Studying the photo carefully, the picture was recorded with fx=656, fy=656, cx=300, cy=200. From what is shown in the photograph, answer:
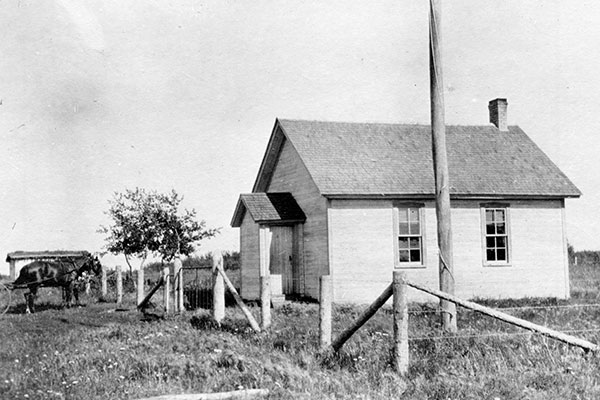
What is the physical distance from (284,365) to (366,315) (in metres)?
1.29

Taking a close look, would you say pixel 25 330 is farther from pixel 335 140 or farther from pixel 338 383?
pixel 335 140

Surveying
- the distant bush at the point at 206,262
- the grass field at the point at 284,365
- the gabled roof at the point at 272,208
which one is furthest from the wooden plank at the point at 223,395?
the distant bush at the point at 206,262

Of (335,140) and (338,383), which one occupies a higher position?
(335,140)

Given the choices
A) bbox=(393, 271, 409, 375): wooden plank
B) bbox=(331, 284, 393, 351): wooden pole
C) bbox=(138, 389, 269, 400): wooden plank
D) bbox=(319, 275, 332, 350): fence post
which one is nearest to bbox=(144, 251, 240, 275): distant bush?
bbox=(319, 275, 332, 350): fence post

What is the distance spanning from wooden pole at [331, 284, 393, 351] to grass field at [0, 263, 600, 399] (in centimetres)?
19

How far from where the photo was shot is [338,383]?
25.5ft

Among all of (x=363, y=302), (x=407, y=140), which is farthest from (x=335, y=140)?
(x=363, y=302)

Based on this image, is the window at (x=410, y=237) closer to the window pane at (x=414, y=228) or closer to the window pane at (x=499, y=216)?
the window pane at (x=414, y=228)

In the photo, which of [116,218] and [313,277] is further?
[116,218]

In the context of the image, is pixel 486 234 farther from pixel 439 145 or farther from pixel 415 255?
pixel 439 145

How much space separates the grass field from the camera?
24.7ft

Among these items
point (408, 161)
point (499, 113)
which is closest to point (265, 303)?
point (408, 161)

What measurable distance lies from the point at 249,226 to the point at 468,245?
734 cm

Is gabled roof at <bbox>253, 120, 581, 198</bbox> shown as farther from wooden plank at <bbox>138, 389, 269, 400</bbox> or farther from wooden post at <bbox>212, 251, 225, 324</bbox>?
wooden plank at <bbox>138, 389, 269, 400</bbox>
